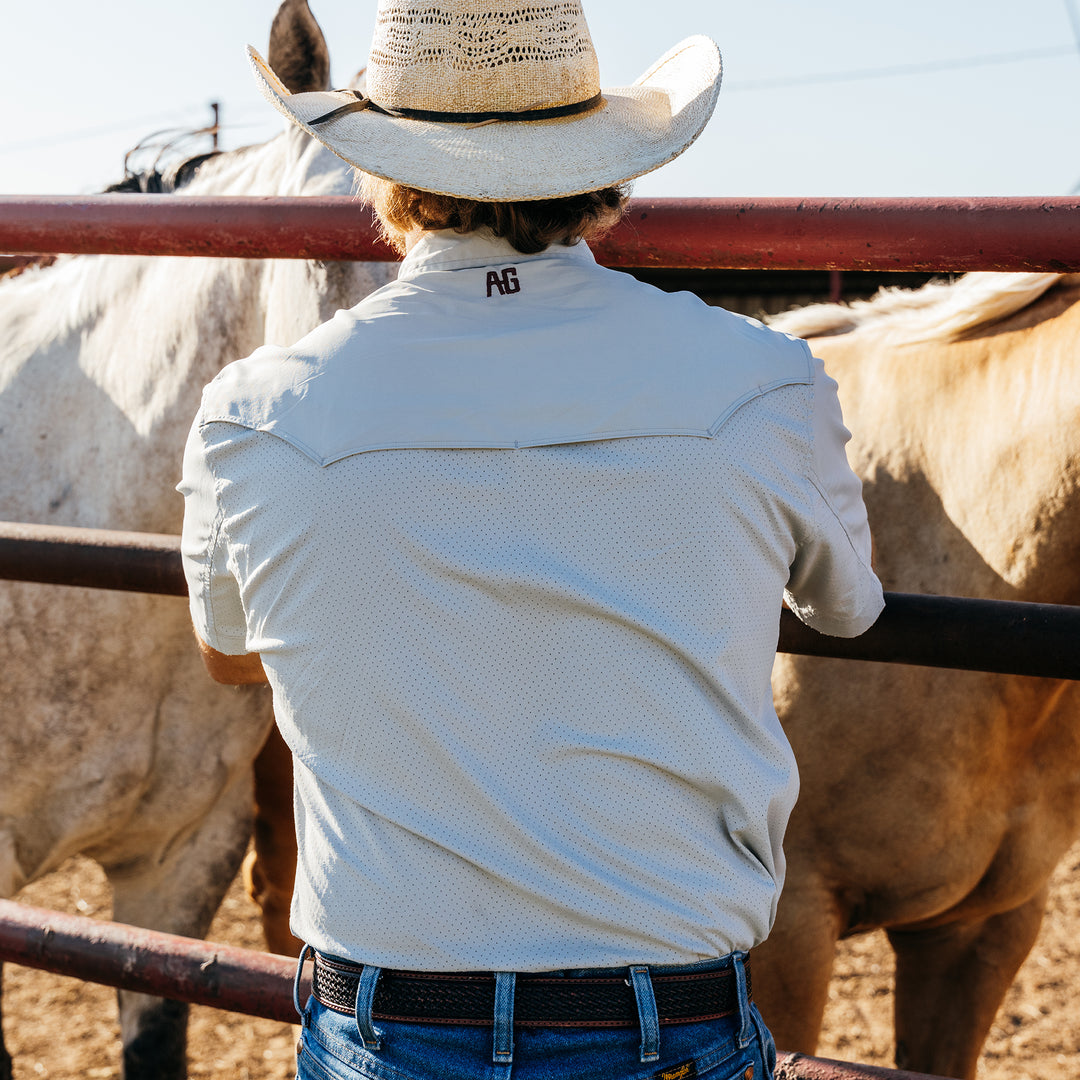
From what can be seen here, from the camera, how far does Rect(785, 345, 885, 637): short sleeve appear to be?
96cm

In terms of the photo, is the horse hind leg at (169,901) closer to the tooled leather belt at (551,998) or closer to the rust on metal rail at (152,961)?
the rust on metal rail at (152,961)

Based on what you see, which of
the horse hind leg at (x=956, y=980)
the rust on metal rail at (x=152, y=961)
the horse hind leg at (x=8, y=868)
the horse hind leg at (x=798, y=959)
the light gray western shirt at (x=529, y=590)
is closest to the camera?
the light gray western shirt at (x=529, y=590)

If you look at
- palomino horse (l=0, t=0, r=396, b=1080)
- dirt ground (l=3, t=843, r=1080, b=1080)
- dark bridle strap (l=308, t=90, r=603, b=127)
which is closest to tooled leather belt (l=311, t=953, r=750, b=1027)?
dark bridle strap (l=308, t=90, r=603, b=127)

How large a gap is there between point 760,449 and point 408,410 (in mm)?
276

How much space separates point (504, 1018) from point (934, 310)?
1.62 metres

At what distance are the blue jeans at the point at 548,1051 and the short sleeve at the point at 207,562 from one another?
0.35 meters

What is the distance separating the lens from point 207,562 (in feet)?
3.31

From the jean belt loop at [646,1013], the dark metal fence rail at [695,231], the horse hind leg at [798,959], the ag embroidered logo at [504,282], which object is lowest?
the horse hind leg at [798,959]

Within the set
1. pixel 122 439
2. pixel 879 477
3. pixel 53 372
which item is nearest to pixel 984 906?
pixel 879 477

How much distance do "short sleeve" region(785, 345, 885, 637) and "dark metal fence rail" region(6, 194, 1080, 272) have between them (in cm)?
28

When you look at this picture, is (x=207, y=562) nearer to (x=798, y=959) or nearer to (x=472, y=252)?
(x=472, y=252)

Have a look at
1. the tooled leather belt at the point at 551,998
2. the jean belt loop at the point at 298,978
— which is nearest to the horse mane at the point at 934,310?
the tooled leather belt at the point at 551,998

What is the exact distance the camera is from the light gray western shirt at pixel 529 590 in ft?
2.86

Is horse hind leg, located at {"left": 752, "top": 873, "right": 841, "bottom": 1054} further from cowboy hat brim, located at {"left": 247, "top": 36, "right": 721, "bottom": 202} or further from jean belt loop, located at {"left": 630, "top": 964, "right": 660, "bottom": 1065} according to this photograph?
cowboy hat brim, located at {"left": 247, "top": 36, "right": 721, "bottom": 202}
